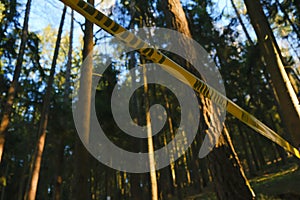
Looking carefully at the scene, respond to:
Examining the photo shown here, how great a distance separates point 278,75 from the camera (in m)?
3.97

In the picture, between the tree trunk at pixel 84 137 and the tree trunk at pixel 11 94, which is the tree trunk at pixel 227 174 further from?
the tree trunk at pixel 11 94

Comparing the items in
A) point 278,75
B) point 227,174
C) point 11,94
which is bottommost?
point 227,174

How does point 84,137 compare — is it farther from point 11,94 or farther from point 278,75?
point 11,94

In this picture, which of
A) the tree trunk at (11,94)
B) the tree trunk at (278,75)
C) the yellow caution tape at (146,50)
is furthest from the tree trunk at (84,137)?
the tree trunk at (11,94)

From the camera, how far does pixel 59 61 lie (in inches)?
722

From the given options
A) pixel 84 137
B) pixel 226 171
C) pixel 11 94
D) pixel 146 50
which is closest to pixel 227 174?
pixel 226 171

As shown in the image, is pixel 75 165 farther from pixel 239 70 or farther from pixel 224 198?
pixel 239 70

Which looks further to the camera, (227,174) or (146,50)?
(227,174)

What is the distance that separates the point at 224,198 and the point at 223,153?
56cm

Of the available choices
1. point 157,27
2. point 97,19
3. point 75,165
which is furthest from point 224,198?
point 157,27

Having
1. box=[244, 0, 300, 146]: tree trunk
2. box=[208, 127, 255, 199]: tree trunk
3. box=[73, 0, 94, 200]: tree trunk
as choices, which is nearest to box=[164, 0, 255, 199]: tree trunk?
box=[208, 127, 255, 199]: tree trunk

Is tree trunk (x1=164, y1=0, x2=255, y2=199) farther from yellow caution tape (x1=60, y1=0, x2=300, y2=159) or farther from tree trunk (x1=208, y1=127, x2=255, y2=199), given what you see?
yellow caution tape (x1=60, y1=0, x2=300, y2=159)

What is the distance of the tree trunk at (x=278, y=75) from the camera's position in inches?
142

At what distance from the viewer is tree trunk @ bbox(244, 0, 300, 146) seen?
11.8ft
